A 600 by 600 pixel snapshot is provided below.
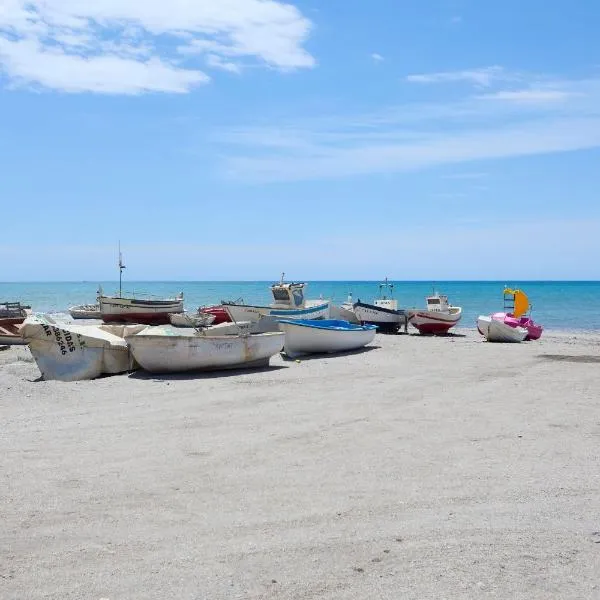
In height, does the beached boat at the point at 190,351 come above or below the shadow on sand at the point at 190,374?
Result: above

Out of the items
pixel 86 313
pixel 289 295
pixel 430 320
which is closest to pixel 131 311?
pixel 86 313

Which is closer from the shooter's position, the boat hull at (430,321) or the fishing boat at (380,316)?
the fishing boat at (380,316)

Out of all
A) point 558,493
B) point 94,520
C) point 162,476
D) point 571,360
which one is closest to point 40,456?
point 162,476

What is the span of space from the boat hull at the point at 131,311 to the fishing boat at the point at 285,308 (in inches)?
507

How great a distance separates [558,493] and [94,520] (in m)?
4.24

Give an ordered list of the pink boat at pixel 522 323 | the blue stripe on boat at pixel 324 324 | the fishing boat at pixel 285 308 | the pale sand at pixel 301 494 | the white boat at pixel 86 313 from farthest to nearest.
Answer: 1. the white boat at pixel 86 313
2. the pink boat at pixel 522 323
3. the fishing boat at pixel 285 308
4. the blue stripe on boat at pixel 324 324
5. the pale sand at pixel 301 494

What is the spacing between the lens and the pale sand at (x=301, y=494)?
15.9 feet

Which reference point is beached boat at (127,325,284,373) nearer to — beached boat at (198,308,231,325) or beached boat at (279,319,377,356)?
beached boat at (279,319,377,356)

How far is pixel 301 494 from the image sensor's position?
6.71 meters

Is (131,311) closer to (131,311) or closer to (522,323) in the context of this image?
(131,311)

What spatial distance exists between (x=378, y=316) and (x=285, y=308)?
4.76 m

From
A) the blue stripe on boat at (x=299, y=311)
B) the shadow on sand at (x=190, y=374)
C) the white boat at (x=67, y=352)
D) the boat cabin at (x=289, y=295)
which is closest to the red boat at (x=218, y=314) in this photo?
the boat cabin at (x=289, y=295)

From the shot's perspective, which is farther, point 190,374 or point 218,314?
point 218,314

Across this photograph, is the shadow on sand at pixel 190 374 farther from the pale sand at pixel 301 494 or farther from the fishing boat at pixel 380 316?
the fishing boat at pixel 380 316
